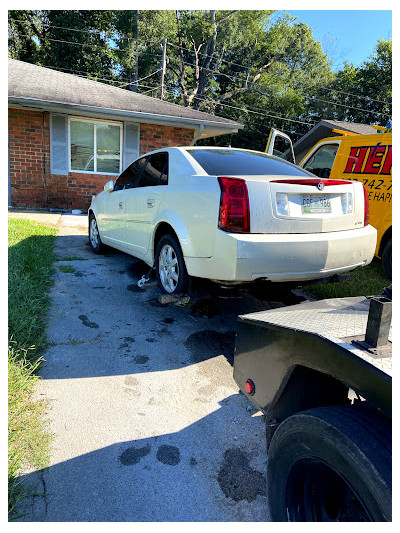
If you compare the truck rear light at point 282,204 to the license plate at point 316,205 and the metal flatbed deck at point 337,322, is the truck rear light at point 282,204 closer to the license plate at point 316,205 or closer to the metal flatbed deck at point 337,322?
the license plate at point 316,205

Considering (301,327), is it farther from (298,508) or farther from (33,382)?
(33,382)

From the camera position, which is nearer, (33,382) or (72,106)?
(33,382)

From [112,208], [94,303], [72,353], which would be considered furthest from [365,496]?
[112,208]

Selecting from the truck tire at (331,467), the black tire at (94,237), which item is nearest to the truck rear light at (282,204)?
the truck tire at (331,467)

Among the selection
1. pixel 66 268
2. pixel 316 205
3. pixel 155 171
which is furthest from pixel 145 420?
pixel 66 268

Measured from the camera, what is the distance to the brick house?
421 inches

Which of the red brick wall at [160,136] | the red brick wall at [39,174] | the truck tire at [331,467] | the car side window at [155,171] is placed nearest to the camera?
the truck tire at [331,467]

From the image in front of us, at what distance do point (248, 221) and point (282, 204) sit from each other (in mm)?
349

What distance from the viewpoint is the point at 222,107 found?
3281 centimetres

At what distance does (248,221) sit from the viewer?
2.99 metres

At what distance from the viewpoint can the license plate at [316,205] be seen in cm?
317

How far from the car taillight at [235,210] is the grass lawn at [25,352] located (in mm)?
1847

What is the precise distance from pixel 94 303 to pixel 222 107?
32230mm

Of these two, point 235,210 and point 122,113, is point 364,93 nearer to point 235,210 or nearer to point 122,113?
point 122,113
